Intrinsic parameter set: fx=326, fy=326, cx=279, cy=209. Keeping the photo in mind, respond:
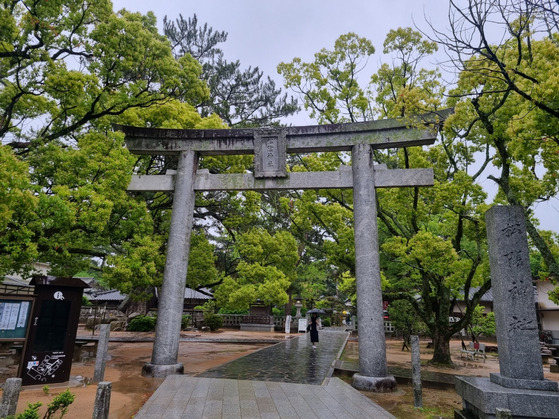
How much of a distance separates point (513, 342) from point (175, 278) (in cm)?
760

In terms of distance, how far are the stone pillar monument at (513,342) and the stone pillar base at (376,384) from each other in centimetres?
202

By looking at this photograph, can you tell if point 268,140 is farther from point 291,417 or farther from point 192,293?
point 192,293

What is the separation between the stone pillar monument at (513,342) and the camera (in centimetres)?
465

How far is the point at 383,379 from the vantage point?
24.7 ft

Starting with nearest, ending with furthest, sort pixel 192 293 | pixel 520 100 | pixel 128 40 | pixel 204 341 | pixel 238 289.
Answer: pixel 520 100 < pixel 128 40 < pixel 238 289 < pixel 204 341 < pixel 192 293

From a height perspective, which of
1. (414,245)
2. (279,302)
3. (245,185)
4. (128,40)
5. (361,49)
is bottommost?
(279,302)

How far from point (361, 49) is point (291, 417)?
13.3 m

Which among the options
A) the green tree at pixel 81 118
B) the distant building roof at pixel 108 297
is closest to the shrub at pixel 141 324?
the distant building roof at pixel 108 297

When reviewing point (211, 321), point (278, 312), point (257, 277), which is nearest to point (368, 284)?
point (257, 277)

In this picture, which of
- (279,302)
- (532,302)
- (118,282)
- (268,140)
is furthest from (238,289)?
(532,302)

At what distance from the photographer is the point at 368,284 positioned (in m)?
8.27

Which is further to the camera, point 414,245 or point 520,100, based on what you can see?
point 414,245

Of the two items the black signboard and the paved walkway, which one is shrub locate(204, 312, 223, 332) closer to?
the paved walkway

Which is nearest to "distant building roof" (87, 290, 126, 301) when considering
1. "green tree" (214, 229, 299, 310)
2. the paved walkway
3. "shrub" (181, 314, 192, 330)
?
"shrub" (181, 314, 192, 330)
